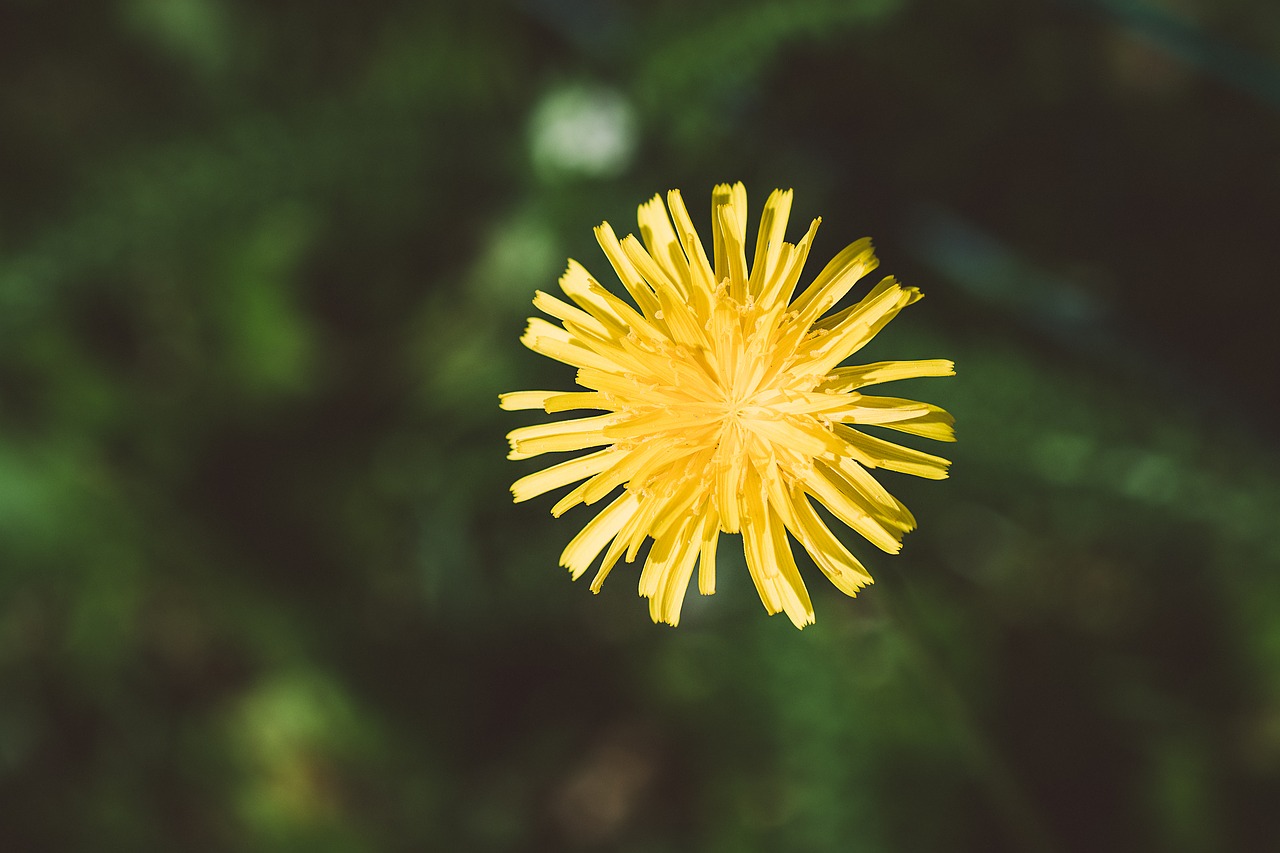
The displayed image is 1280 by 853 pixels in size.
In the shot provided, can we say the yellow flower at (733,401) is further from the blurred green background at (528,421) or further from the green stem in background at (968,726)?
the blurred green background at (528,421)

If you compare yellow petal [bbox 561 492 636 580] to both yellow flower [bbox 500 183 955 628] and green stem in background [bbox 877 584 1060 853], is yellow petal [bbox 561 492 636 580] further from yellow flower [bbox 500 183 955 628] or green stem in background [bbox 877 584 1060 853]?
green stem in background [bbox 877 584 1060 853]

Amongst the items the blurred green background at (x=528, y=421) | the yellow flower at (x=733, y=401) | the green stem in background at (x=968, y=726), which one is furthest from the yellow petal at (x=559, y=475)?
the blurred green background at (x=528, y=421)

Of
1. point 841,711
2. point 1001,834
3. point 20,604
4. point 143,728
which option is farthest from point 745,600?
point 20,604

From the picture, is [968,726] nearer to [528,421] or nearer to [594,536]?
[594,536]

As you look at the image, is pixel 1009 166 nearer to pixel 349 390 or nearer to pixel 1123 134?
pixel 1123 134

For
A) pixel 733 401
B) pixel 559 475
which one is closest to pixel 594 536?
pixel 559 475
